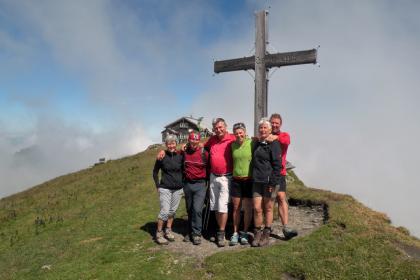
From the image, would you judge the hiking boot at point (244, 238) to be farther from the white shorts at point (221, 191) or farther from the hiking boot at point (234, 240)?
the white shorts at point (221, 191)

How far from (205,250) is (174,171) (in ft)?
8.63

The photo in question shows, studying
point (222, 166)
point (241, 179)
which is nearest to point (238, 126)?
point (222, 166)

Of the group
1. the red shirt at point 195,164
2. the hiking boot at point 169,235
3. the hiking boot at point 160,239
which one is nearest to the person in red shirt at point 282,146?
the red shirt at point 195,164

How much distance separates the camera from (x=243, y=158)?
10.6 metres

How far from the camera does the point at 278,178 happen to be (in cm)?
1043

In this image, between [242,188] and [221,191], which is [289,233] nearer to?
[242,188]

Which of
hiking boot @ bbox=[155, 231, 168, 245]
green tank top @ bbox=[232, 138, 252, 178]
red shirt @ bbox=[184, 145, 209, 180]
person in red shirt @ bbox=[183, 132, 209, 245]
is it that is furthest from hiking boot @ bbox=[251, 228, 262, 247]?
hiking boot @ bbox=[155, 231, 168, 245]

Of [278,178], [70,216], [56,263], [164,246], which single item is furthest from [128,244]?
[70,216]

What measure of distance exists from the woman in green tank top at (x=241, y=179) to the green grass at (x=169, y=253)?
1.06 meters

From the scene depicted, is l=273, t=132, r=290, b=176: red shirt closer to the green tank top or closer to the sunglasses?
the green tank top

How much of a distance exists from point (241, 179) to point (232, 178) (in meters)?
0.39

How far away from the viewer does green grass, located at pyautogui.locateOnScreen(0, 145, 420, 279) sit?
910 cm

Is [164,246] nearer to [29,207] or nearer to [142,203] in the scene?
[142,203]

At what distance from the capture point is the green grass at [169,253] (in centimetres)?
910
